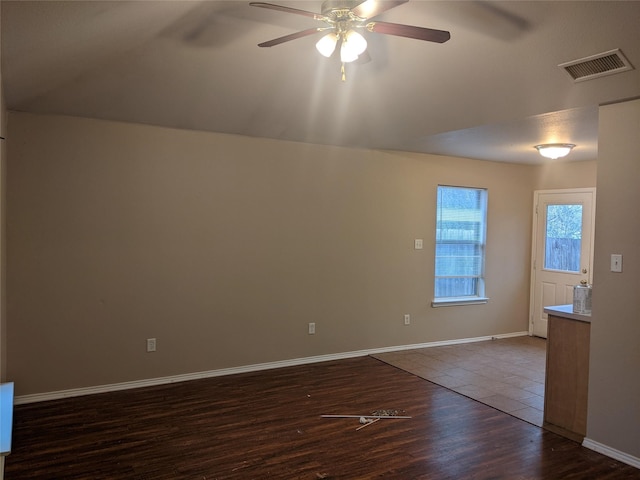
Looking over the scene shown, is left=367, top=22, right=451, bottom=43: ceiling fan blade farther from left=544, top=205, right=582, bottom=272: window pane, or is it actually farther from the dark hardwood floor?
left=544, top=205, right=582, bottom=272: window pane

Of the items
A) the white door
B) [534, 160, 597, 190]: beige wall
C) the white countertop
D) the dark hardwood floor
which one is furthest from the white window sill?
the white countertop

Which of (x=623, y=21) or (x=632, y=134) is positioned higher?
(x=623, y=21)

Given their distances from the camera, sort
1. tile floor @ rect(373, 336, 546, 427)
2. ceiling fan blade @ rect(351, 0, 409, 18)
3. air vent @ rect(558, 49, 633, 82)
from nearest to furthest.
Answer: ceiling fan blade @ rect(351, 0, 409, 18) → air vent @ rect(558, 49, 633, 82) → tile floor @ rect(373, 336, 546, 427)

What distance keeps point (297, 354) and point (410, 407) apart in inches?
57.8

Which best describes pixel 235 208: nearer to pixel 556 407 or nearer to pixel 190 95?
pixel 190 95

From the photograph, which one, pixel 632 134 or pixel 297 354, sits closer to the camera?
pixel 632 134

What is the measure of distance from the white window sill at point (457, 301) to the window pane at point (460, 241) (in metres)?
0.08

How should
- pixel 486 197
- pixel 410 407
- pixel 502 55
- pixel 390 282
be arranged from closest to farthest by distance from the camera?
1. pixel 502 55
2. pixel 410 407
3. pixel 390 282
4. pixel 486 197

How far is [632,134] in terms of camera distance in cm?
299

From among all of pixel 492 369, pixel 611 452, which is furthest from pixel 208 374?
pixel 611 452

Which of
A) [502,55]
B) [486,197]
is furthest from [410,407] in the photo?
[486,197]

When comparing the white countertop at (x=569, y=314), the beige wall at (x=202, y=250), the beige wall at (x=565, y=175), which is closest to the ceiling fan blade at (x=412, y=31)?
the white countertop at (x=569, y=314)

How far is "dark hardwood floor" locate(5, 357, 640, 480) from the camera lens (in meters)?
2.81

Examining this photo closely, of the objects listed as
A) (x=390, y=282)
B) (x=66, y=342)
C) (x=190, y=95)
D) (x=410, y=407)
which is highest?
(x=190, y=95)
